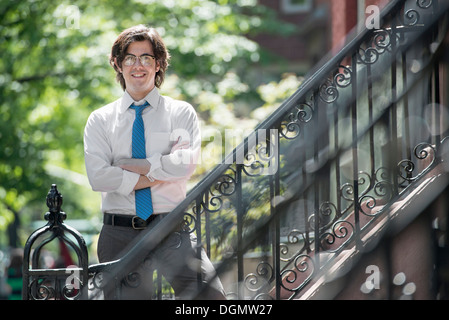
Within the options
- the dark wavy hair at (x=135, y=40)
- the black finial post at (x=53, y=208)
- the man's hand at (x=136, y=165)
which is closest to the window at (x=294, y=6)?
the dark wavy hair at (x=135, y=40)

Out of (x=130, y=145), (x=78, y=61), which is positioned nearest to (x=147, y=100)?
(x=130, y=145)

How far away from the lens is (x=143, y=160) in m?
3.94

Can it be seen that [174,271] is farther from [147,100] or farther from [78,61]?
[78,61]

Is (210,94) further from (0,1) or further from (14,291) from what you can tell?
(14,291)

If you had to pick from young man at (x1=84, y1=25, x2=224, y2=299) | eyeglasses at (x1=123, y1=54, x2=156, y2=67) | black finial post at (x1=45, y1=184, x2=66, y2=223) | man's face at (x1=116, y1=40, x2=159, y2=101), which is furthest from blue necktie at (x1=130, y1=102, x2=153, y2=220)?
black finial post at (x1=45, y1=184, x2=66, y2=223)

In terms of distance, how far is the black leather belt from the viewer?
3951 millimetres

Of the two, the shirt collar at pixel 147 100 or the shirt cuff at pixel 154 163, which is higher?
the shirt collar at pixel 147 100

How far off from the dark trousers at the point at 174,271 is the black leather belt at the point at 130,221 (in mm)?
26

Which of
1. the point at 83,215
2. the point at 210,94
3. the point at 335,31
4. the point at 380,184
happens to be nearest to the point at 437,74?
the point at 380,184

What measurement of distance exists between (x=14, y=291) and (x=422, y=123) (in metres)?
9.34

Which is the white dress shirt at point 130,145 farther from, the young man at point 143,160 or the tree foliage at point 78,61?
the tree foliage at point 78,61

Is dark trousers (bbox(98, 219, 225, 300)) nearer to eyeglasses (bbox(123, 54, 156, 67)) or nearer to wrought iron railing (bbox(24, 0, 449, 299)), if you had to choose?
wrought iron railing (bbox(24, 0, 449, 299))

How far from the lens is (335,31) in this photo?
7816 mm

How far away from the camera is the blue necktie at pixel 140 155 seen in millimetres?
3940
